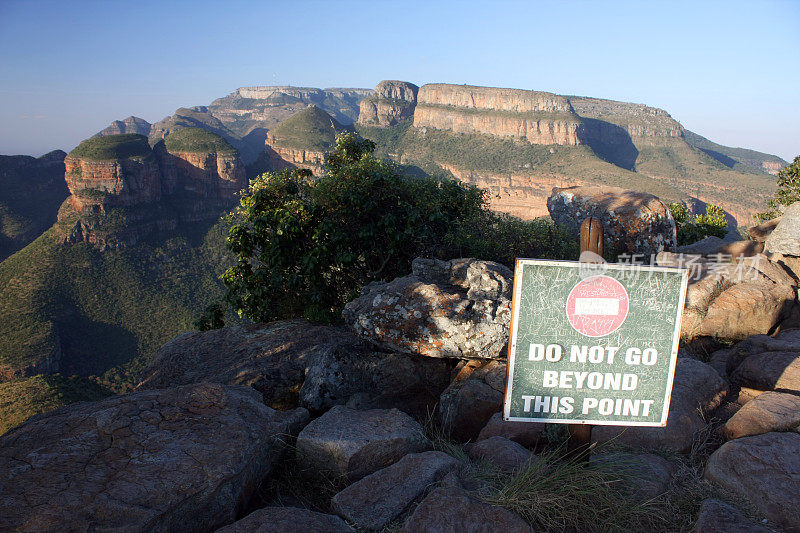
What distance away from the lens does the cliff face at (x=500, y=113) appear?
312 ft

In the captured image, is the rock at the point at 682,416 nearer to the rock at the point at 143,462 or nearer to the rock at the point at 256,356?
the rock at the point at 143,462

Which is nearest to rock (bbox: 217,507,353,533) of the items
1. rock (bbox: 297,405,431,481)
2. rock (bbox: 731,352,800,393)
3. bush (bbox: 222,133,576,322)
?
rock (bbox: 297,405,431,481)

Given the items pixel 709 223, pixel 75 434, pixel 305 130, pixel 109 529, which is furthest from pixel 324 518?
pixel 305 130

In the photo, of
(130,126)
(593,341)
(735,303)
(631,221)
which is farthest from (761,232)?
(130,126)

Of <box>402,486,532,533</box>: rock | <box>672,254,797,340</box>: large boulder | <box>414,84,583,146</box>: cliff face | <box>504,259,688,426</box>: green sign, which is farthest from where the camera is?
<box>414,84,583,146</box>: cliff face

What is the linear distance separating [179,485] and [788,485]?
14.6ft

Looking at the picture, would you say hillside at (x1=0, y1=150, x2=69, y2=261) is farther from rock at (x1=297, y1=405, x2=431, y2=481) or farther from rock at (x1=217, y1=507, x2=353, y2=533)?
rock at (x1=217, y1=507, x2=353, y2=533)

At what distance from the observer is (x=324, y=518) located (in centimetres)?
308

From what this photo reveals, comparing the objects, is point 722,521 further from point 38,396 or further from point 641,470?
point 38,396

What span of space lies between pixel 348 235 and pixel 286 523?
21.7ft

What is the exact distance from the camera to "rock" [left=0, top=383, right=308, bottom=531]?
2.90m

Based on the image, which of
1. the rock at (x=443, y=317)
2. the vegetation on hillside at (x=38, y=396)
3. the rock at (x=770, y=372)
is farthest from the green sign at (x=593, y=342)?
the vegetation on hillside at (x=38, y=396)

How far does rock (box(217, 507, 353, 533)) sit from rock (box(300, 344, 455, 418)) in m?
2.29

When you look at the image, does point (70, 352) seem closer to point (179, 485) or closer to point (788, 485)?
point (179, 485)
